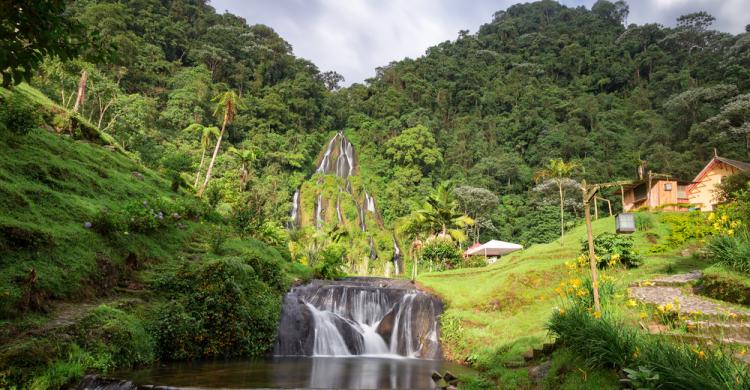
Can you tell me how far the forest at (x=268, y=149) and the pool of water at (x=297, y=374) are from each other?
104 centimetres

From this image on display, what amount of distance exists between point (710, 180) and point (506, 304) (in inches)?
1098

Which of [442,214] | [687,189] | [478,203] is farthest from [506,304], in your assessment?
[478,203]

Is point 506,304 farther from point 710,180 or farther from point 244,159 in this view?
point 710,180

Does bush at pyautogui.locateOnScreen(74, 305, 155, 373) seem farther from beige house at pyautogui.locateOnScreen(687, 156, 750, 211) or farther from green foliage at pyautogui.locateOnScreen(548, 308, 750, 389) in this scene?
beige house at pyautogui.locateOnScreen(687, 156, 750, 211)

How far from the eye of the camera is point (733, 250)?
10.1 meters

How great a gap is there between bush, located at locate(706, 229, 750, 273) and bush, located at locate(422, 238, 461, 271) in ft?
67.3

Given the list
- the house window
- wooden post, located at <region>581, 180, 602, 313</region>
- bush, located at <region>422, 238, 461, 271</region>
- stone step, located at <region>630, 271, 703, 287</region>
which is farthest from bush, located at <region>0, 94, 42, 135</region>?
the house window

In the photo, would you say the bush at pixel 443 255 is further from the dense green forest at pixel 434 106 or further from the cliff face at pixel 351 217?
the dense green forest at pixel 434 106

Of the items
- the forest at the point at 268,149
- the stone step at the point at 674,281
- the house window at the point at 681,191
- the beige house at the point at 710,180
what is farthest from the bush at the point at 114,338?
the house window at the point at 681,191

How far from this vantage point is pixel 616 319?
23.1 feet

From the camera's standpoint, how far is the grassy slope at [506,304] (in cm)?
1305

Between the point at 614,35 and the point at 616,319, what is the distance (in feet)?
355

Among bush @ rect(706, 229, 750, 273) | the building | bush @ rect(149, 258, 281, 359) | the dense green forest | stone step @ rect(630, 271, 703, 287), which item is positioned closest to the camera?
bush @ rect(706, 229, 750, 273)

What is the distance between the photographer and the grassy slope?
13047mm
